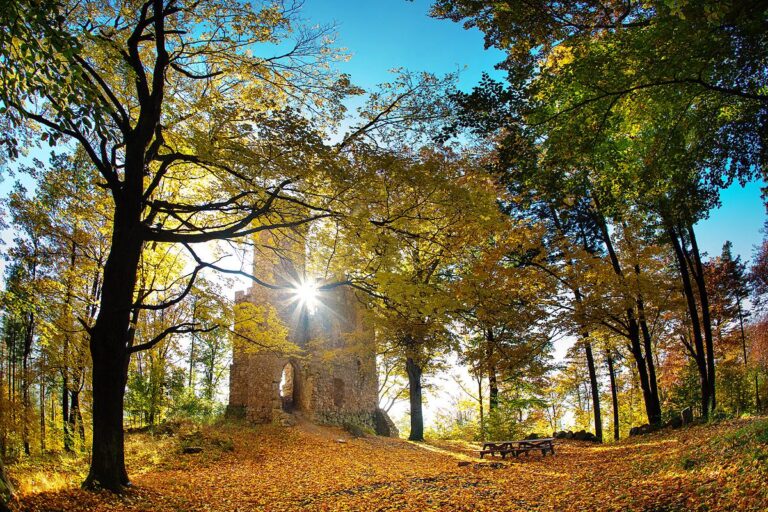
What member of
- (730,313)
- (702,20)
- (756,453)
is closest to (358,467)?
(756,453)

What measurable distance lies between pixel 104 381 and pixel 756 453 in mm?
8818

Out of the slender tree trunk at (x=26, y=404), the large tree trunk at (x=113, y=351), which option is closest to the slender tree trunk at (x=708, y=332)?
the large tree trunk at (x=113, y=351)

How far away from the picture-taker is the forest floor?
4.94 meters

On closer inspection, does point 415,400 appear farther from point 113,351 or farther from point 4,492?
point 4,492

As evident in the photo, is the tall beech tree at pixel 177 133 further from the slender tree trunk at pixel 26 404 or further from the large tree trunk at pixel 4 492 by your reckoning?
the slender tree trunk at pixel 26 404

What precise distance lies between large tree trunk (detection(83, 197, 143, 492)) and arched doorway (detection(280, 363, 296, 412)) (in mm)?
11952

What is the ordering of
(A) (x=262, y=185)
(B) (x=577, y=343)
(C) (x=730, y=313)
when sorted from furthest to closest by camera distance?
(C) (x=730, y=313) < (B) (x=577, y=343) < (A) (x=262, y=185)

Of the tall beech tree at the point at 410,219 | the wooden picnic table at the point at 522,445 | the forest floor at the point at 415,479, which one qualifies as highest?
the tall beech tree at the point at 410,219

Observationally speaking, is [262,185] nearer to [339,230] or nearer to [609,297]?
[339,230]

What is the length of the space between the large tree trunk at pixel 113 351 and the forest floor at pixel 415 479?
379 millimetres

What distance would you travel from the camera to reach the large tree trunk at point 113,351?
20.7 ft

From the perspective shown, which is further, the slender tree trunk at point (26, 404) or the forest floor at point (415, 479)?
the slender tree trunk at point (26, 404)

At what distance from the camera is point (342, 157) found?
6.83 metres

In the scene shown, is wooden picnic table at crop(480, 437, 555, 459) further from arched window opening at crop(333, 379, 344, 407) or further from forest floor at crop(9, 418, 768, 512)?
arched window opening at crop(333, 379, 344, 407)
